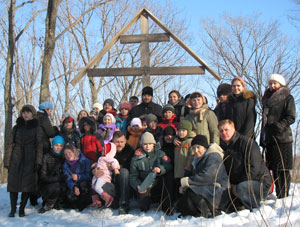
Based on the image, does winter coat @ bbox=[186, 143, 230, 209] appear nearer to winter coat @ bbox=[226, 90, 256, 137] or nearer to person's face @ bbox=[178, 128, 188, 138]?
person's face @ bbox=[178, 128, 188, 138]

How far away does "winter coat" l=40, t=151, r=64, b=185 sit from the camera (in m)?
5.40

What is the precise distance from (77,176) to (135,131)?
1.30m

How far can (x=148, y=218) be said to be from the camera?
14.8ft

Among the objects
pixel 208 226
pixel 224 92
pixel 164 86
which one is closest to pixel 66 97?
pixel 164 86

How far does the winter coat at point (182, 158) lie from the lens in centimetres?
487

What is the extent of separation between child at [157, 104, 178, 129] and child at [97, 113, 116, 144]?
3.07ft

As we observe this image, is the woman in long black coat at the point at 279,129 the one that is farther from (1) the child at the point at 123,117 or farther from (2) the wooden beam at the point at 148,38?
(2) the wooden beam at the point at 148,38

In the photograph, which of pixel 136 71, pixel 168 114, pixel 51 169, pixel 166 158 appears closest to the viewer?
pixel 166 158

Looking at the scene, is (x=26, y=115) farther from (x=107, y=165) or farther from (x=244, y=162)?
(x=244, y=162)

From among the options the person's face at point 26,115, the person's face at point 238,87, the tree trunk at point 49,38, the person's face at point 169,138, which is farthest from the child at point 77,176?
the tree trunk at point 49,38

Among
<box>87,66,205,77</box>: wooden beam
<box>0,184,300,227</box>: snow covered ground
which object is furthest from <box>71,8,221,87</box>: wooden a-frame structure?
<box>0,184,300,227</box>: snow covered ground

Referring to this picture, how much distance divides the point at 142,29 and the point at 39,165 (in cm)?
379

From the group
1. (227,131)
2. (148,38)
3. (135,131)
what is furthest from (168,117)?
(148,38)

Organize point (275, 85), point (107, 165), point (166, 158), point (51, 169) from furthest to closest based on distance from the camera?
point (51, 169) < point (107, 165) < point (166, 158) < point (275, 85)
